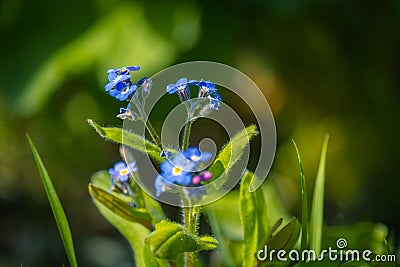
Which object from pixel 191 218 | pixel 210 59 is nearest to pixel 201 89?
pixel 191 218

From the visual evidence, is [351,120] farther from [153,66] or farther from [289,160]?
[153,66]

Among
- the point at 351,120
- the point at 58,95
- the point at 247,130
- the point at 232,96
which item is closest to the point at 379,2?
the point at 351,120

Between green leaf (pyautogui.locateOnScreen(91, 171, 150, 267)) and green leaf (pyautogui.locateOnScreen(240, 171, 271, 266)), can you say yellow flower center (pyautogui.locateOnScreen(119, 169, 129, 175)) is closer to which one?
green leaf (pyautogui.locateOnScreen(91, 171, 150, 267))

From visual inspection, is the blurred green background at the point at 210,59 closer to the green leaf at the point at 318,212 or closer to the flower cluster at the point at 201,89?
the green leaf at the point at 318,212

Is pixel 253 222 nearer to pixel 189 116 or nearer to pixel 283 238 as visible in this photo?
Answer: pixel 283 238

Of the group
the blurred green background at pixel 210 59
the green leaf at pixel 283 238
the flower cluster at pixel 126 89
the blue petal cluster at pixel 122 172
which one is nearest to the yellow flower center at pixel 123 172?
the blue petal cluster at pixel 122 172
